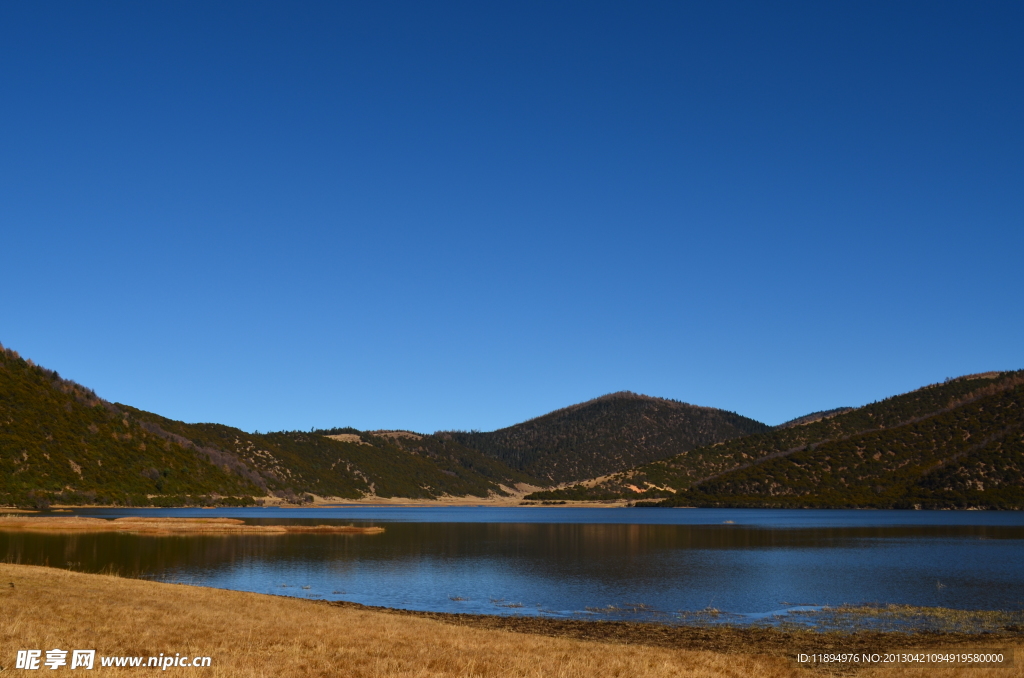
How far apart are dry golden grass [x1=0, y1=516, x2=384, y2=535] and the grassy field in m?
50.4

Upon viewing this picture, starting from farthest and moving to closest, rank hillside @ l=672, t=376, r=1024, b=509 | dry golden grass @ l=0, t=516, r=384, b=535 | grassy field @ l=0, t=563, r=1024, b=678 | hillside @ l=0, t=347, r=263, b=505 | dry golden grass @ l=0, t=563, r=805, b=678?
hillside @ l=672, t=376, r=1024, b=509 → hillside @ l=0, t=347, r=263, b=505 → dry golden grass @ l=0, t=516, r=384, b=535 → grassy field @ l=0, t=563, r=1024, b=678 → dry golden grass @ l=0, t=563, r=805, b=678

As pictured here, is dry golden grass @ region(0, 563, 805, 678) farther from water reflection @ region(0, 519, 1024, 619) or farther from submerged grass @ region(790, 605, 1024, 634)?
water reflection @ region(0, 519, 1024, 619)

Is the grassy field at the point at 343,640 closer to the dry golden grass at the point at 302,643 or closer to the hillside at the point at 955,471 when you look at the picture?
the dry golden grass at the point at 302,643

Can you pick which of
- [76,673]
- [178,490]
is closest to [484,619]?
[76,673]

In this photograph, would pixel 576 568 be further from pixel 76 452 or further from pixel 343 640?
pixel 76 452

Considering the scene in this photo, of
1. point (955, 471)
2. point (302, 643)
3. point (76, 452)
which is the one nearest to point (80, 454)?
point (76, 452)

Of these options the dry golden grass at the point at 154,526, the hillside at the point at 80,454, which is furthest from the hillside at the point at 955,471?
the hillside at the point at 80,454

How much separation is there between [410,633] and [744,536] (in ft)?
246

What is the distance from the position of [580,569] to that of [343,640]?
35668 millimetres

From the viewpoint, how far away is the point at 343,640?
24562 mm

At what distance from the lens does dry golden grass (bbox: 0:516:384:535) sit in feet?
261

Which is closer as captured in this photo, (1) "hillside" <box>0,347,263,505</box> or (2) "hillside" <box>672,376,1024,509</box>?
(1) "hillside" <box>0,347,263,505</box>

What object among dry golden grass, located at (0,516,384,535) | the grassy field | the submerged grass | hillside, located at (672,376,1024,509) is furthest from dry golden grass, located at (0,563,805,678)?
hillside, located at (672,376,1024,509)

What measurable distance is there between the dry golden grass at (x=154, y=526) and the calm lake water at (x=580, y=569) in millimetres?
7453
